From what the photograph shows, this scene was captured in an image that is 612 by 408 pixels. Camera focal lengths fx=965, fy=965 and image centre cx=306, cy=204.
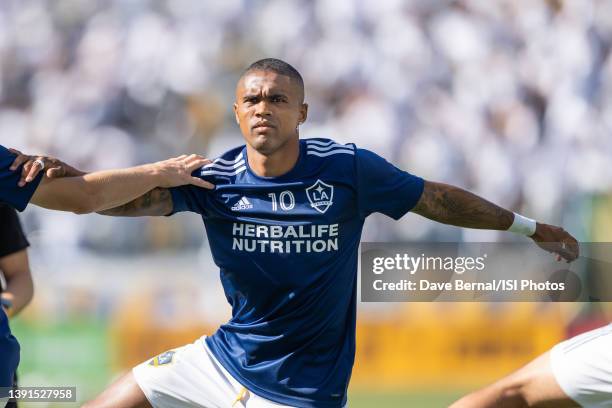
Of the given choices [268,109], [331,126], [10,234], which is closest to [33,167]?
[268,109]

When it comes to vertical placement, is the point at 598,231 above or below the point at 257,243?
above

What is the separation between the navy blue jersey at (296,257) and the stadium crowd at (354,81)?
4.57m

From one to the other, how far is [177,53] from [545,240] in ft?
17.6

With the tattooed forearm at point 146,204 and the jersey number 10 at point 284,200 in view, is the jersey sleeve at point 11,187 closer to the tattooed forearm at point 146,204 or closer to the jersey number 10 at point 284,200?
the tattooed forearm at point 146,204

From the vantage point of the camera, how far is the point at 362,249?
→ 8312 mm

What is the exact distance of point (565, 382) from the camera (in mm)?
4477

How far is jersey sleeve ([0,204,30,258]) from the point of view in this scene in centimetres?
511

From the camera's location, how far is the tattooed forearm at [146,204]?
4422mm

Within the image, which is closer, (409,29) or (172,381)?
(172,381)

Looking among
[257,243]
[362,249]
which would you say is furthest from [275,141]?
[362,249]

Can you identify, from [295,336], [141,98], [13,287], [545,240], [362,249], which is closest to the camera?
[295,336]

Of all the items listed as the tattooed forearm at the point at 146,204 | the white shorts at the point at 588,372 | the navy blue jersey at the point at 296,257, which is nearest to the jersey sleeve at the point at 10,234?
the tattooed forearm at the point at 146,204

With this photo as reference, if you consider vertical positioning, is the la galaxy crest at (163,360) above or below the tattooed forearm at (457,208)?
below

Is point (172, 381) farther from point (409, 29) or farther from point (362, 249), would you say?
point (409, 29)
